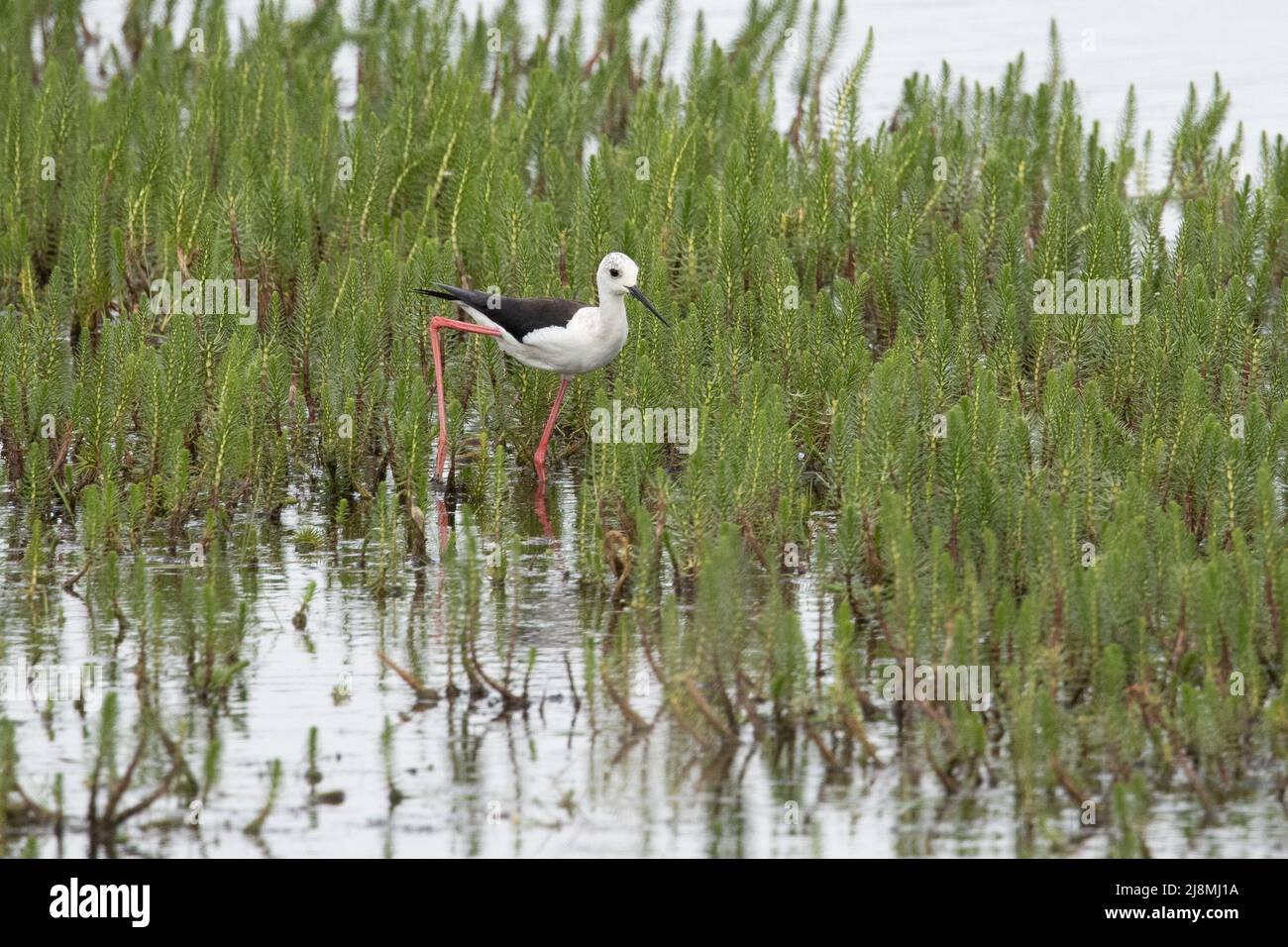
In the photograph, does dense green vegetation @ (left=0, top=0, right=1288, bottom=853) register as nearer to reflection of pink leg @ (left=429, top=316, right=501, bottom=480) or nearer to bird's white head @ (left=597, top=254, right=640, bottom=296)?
reflection of pink leg @ (left=429, top=316, right=501, bottom=480)

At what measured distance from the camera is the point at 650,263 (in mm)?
10062

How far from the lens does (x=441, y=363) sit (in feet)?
30.7

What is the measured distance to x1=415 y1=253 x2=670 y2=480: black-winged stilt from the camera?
8.84m

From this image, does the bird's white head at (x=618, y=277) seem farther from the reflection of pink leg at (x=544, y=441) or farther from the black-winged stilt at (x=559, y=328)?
the reflection of pink leg at (x=544, y=441)

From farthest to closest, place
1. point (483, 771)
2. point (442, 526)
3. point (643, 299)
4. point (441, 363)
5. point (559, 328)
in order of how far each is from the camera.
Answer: point (441, 363)
point (643, 299)
point (559, 328)
point (442, 526)
point (483, 771)

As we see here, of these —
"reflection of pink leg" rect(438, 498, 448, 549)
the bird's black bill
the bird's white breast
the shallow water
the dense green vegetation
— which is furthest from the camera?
the bird's black bill

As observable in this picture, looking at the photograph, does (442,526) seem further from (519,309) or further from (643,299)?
(643,299)

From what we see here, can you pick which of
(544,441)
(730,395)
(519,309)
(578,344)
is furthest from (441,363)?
(730,395)

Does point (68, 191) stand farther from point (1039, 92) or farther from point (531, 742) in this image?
point (531, 742)

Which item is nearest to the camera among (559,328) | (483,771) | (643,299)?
(483,771)

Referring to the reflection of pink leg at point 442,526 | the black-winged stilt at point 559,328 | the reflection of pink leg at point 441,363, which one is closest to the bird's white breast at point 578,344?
the black-winged stilt at point 559,328

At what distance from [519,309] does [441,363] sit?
1.69ft

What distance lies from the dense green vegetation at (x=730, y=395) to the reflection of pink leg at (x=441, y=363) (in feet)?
0.24

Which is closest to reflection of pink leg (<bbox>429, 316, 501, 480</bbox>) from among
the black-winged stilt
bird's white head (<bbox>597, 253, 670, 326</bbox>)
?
the black-winged stilt
